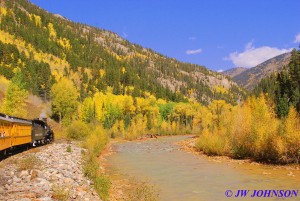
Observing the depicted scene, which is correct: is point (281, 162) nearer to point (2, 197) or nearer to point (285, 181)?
point (285, 181)

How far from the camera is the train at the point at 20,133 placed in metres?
23.8

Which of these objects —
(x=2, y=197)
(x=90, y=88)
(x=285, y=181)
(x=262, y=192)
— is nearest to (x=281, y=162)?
(x=285, y=181)

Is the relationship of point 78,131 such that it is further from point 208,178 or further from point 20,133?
point 208,178

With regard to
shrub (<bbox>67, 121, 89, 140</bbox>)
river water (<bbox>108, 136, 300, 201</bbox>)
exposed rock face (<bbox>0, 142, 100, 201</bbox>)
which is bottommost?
river water (<bbox>108, 136, 300, 201</bbox>)

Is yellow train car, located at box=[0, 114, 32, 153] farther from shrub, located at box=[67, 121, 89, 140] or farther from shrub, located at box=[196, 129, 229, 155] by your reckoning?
shrub, located at box=[67, 121, 89, 140]

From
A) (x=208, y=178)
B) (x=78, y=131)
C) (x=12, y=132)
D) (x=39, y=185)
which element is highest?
(x=12, y=132)

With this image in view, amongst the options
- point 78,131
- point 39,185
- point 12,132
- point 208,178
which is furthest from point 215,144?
point 39,185

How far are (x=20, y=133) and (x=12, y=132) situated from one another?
3.93 meters

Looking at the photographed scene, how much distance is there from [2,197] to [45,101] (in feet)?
332

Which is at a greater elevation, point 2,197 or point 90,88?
point 90,88

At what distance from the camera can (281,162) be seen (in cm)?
3381

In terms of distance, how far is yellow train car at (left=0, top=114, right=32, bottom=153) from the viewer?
76.5ft

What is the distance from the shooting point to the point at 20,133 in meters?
30.3

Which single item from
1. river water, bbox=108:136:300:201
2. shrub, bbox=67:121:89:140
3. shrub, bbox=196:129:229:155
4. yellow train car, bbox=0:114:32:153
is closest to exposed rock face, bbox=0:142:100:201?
yellow train car, bbox=0:114:32:153
